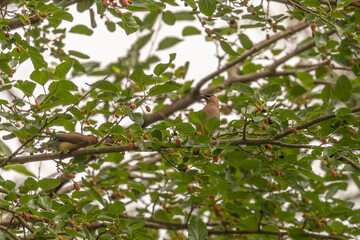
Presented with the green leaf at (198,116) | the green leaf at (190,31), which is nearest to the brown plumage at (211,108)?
the green leaf at (190,31)

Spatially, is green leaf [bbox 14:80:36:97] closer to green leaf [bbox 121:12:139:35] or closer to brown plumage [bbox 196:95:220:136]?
green leaf [bbox 121:12:139:35]

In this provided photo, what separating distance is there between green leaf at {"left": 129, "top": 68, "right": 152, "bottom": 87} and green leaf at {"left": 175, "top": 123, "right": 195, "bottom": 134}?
365 millimetres

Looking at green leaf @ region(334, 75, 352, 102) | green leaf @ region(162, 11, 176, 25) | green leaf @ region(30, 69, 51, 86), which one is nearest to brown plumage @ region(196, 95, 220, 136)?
green leaf @ region(162, 11, 176, 25)

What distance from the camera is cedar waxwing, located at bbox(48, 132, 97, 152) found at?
12.2 feet

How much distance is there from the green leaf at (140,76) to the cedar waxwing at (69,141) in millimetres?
907

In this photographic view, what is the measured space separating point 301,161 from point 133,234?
3.98ft

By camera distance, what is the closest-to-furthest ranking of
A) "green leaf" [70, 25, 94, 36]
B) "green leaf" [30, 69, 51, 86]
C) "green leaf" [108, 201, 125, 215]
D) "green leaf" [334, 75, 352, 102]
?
"green leaf" [334, 75, 352, 102] < "green leaf" [108, 201, 125, 215] < "green leaf" [30, 69, 51, 86] < "green leaf" [70, 25, 94, 36]

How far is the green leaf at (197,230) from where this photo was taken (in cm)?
328

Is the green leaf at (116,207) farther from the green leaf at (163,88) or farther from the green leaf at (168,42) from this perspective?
the green leaf at (168,42)

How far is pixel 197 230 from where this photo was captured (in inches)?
131

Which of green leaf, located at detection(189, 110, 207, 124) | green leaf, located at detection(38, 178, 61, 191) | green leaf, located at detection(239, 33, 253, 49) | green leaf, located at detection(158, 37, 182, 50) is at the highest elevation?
green leaf, located at detection(158, 37, 182, 50)

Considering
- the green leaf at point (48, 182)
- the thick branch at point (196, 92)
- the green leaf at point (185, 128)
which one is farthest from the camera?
the thick branch at point (196, 92)

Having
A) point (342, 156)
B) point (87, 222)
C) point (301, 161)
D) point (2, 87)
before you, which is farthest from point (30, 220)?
point (342, 156)

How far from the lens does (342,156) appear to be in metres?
3.12
